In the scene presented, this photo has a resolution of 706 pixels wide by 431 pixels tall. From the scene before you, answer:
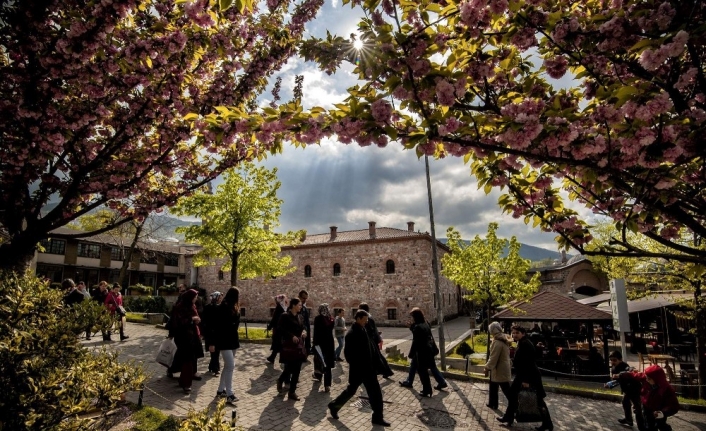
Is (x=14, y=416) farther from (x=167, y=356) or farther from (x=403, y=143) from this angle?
(x=167, y=356)

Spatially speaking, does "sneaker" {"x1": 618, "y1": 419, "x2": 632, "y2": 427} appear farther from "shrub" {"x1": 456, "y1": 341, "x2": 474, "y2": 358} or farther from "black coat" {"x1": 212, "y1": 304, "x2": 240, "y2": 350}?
"shrub" {"x1": 456, "y1": 341, "x2": 474, "y2": 358}

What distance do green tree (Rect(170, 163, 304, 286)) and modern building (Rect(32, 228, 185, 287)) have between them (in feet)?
53.0

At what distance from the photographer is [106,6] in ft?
11.7

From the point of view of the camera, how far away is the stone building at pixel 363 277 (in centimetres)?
2850

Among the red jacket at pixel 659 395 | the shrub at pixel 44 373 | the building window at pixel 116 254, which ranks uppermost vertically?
the building window at pixel 116 254

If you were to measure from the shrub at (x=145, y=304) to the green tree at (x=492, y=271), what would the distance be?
26.0 m

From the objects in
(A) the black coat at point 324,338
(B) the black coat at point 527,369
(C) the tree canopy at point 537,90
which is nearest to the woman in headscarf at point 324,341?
(A) the black coat at point 324,338

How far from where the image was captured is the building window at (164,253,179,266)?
4504 centimetres

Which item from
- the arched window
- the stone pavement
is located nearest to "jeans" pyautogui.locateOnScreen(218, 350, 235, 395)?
the stone pavement

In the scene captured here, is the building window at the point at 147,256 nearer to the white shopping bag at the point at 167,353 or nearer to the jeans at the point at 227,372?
the white shopping bag at the point at 167,353

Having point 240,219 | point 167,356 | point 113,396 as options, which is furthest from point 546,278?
point 113,396

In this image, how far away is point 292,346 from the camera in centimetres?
673

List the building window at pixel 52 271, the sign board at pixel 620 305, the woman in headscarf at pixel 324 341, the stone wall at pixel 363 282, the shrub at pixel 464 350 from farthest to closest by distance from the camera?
the building window at pixel 52 271, the stone wall at pixel 363 282, the shrub at pixel 464 350, the sign board at pixel 620 305, the woman in headscarf at pixel 324 341

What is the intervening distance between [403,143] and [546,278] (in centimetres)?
4652
